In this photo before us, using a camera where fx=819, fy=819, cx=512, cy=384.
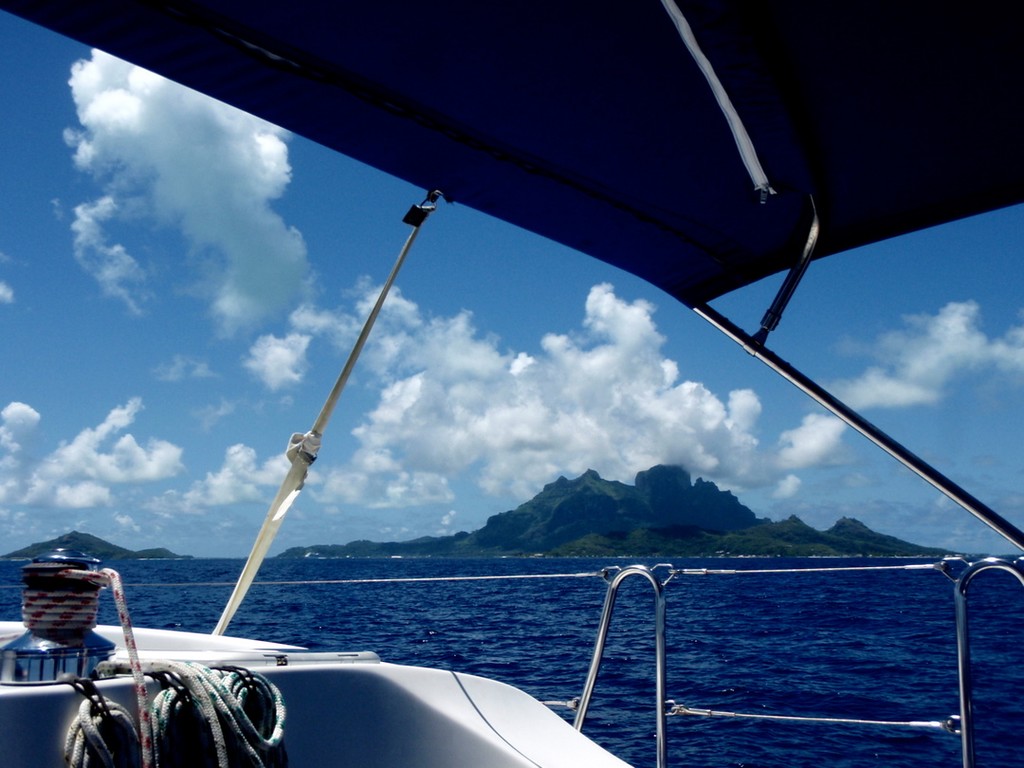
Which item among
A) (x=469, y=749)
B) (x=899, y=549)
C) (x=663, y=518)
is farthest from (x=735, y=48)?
(x=663, y=518)

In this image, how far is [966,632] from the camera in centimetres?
198

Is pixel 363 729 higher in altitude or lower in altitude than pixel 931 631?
higher

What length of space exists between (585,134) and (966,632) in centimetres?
149

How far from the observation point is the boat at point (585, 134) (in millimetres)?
1375

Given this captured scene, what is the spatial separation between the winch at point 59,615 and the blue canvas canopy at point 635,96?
930 mm

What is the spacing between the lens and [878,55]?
1.46 metres

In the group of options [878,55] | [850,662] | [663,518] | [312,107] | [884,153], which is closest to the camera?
[878,55]

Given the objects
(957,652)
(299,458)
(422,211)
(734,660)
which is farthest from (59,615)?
(734,660)

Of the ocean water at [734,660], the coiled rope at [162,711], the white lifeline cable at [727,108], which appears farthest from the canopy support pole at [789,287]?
the coiled rope at [162,711]

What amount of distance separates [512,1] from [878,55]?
664mm

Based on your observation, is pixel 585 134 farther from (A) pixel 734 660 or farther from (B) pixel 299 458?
(A) pixel 734 660

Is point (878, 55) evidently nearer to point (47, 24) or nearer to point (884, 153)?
point (884, 153)

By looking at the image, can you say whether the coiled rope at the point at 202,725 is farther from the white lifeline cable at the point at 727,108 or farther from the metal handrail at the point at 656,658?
the white lifeline cable at the point at 727,108

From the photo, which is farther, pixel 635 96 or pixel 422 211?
pixel 422 211
